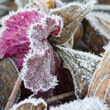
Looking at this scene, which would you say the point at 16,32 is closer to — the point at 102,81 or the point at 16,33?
Answer: the point at 16,33

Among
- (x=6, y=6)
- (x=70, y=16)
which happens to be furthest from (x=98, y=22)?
(x=6, y=6)

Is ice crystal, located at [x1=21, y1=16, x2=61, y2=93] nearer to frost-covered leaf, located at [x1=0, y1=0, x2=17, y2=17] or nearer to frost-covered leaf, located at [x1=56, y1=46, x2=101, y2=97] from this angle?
frost-covered leaf, located at [x1=56, y1=46, x2=101, y2=97]

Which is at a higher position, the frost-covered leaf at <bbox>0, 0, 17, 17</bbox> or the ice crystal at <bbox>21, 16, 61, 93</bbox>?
the ice crystal at <bbox>21, 16, 61, 93</bbox>

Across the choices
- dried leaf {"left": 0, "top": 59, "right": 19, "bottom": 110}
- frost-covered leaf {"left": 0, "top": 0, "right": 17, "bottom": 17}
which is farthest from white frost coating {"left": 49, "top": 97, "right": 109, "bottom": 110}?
frost-covered leaf {"left": 0, "top": 0, "right": 17, "bottom": 17}

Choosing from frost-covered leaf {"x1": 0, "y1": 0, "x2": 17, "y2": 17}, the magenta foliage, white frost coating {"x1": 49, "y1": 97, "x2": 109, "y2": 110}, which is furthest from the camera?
frost-covered leaf {"x1": 0, "y1": 0, "x2": 17, "y2": 17}

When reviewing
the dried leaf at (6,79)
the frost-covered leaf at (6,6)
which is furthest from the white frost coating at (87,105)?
A: the frost-covered leaf at (6,6)

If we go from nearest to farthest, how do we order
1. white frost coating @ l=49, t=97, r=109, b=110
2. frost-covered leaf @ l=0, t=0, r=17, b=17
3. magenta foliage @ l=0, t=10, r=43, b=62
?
1. white frost coating @ l=49, t=97, r=109, b=110
2. magenta foliage @ l=0, t=10, r=43, b=62
3. frost-covered leaf @ l=0, t=0, r=17, b=17

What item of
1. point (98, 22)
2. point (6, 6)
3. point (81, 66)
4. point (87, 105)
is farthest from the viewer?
point (6, 6)
